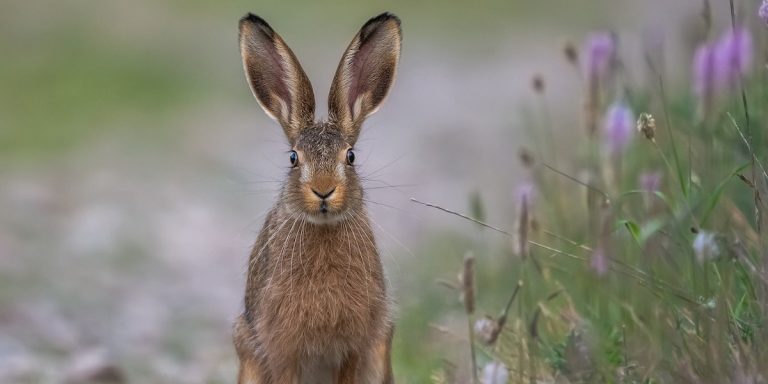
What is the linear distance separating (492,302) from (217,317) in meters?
1.86

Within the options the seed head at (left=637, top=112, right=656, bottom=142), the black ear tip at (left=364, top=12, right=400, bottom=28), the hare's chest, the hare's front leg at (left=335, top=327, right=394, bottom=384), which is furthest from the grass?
the black ear tip at (left=364, top=12, right=400, bottom=28)

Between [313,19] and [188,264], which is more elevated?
[313,19]

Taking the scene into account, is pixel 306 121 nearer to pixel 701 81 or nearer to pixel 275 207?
pixel 275 207

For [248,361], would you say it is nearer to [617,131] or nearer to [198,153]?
[617,131]

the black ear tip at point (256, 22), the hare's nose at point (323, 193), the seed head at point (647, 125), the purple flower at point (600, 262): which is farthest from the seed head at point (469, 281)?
the black ear tip at point (256, 22)

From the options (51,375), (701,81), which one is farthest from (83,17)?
(701,81)

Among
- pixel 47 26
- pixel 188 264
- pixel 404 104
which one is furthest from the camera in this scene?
pixel 47 26

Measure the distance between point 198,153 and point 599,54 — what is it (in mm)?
6872

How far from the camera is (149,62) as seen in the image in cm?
1468

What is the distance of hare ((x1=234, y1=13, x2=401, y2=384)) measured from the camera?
4.84 m

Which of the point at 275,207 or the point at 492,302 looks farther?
the point at 492,302

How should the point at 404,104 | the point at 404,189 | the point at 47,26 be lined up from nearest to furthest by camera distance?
the point at 404,189 < the point at 404,104 < the point at 47,26

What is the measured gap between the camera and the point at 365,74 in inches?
201

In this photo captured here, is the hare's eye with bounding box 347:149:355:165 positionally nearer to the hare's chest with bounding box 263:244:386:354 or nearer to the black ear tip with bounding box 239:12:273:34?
the hare's chest with bounding box 263:244:386:354
